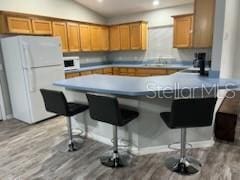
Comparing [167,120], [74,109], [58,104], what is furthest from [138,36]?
[167,120]

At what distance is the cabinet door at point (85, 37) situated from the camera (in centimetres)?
540

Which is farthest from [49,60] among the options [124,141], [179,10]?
[179,10]

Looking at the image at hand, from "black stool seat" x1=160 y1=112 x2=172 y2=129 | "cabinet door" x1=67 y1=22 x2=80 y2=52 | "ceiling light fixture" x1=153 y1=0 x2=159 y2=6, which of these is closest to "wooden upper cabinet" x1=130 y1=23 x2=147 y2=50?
"ceiling light fixture" x1=153 y1=0 x2=159 y2=6

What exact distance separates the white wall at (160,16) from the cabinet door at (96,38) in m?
0.99

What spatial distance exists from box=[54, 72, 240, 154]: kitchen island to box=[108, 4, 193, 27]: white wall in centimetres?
327

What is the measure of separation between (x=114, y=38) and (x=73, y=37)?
160cm

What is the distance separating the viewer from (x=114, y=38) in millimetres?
6266

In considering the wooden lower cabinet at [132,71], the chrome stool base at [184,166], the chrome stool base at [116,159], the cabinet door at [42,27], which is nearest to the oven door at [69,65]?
the wooden lower cabinet at [132,71]

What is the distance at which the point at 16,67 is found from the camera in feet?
12.0

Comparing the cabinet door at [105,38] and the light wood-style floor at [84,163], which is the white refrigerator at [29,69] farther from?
the cabinet door at [105,38]

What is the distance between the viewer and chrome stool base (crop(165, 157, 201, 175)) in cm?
219

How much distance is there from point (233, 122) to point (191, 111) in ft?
4.42

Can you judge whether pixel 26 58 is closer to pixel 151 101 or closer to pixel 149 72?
pixel 151 101

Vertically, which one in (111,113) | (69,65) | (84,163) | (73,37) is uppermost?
(73,37)
